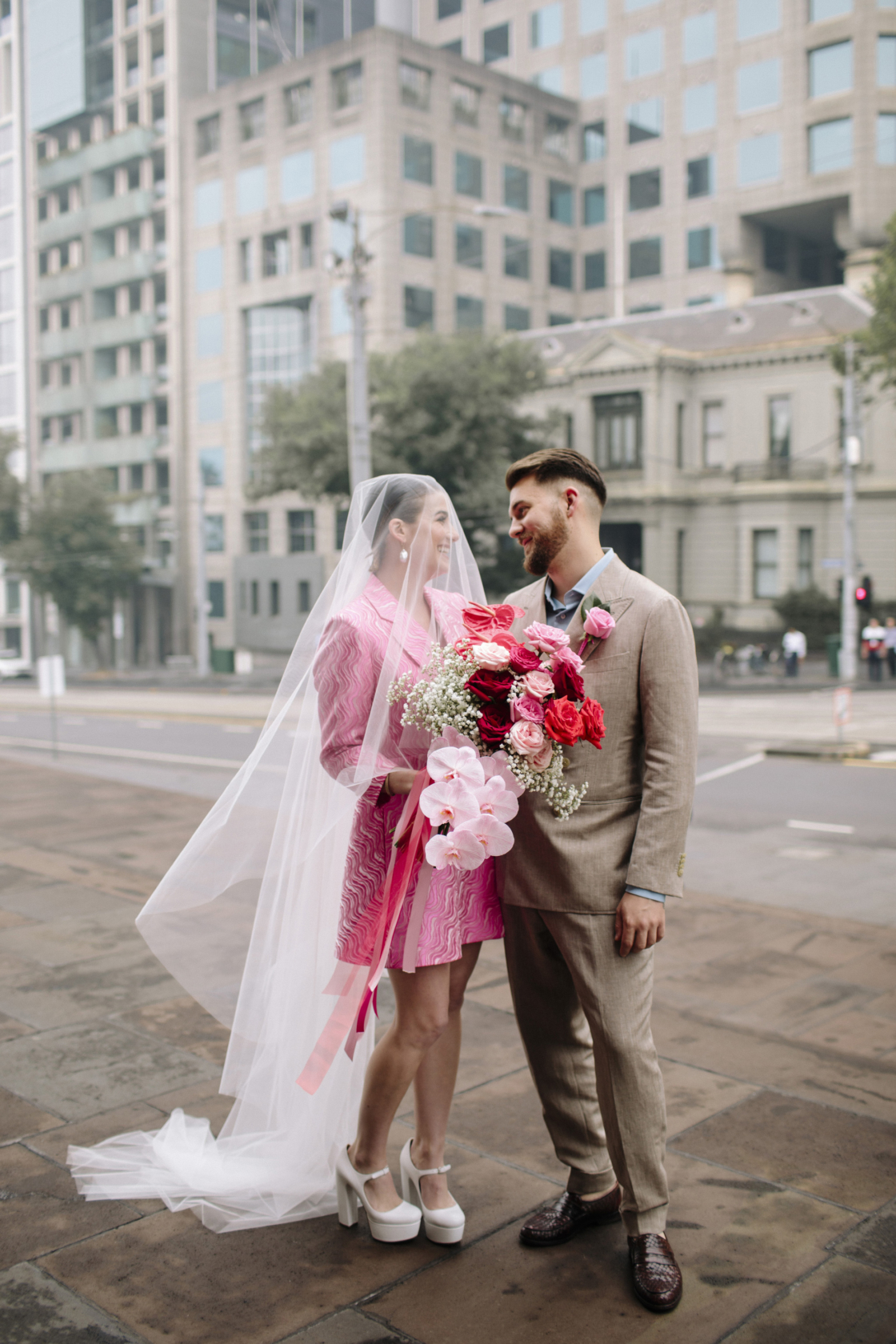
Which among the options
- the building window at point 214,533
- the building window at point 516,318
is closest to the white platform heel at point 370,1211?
the building window at point 214,533

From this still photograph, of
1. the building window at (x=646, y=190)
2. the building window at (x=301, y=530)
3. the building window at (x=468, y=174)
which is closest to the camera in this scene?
the building window at (x=301, y=530)

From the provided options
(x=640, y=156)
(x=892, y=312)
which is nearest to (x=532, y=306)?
(x=640, y=156)

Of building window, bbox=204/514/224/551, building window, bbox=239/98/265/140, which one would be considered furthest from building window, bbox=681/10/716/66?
building window, bbox=204/514/224/551

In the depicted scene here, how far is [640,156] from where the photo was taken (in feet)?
173

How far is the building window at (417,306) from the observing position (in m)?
47.5

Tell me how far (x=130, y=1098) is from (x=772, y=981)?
118 inches

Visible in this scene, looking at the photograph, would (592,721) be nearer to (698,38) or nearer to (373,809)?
(373,809)

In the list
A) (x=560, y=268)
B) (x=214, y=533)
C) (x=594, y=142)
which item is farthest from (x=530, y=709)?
(x=594, y=142)

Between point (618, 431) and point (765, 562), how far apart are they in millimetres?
6763

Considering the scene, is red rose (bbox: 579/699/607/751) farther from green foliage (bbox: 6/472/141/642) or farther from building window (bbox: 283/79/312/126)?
building window (bbox: 283/79/312/126)

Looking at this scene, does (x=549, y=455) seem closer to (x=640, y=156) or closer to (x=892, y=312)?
(x=892, y=312)

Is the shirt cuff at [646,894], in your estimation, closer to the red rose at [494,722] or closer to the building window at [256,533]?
the red rose at [494,722]

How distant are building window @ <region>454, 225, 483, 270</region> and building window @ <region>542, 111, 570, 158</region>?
25.7 feet

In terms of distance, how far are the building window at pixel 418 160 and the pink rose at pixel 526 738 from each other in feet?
160
